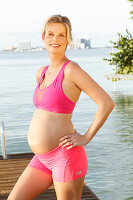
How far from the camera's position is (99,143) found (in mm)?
12648

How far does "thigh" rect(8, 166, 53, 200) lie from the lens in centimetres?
289

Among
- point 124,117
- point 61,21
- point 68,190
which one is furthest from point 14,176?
point 124,117

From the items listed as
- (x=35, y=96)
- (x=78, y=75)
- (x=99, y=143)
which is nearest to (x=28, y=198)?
(x=35, y=96)

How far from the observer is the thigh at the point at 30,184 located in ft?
9.50

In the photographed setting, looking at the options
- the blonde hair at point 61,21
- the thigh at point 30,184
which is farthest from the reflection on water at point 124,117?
the blonde hair at point 61,21

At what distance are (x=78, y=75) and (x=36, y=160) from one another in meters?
0.67

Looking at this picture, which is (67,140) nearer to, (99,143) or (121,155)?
(121,155)

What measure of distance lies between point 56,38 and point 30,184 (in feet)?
3.21

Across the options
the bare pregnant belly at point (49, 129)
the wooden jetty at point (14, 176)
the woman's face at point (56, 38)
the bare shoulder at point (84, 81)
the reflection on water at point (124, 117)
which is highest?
the woman's face at point (56, 38)

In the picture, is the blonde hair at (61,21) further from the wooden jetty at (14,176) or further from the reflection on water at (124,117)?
the reflection on water at (124,117)

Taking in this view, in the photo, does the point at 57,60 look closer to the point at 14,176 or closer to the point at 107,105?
the point at 107,105

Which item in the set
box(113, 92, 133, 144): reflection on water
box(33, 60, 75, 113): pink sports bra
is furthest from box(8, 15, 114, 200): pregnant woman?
box(113, 92, 133, 144): reflection on water

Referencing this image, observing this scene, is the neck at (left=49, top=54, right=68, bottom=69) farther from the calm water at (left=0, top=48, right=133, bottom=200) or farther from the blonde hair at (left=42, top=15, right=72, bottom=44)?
the calm water at (left=0, top=48, right=133, bottom=200)

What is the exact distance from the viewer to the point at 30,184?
293 cm
